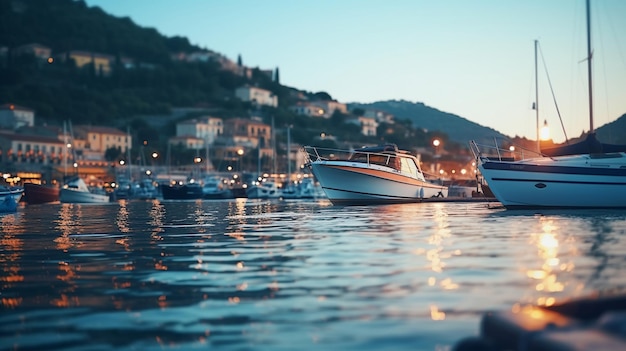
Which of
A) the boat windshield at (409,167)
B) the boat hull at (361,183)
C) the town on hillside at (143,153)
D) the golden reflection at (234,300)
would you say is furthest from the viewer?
the town on hillside at (143,153)

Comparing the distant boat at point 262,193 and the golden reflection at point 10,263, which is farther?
the distant boat at point 262,193

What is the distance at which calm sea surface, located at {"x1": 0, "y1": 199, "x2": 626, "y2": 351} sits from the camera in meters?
7.16

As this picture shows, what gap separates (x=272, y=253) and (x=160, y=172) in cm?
13442

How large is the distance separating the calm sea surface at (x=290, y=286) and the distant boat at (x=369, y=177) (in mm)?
20398

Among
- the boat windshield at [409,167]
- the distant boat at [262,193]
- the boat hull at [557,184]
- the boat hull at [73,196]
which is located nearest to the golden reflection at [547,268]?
the boat hull at [557,184]

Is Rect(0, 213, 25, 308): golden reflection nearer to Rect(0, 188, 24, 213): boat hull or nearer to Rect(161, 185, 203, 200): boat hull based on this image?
Rect(0, 188, 24, 213): boat hull

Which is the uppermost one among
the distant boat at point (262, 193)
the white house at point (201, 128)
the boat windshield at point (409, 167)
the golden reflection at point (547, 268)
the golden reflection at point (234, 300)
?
the white house at point (201, 128)

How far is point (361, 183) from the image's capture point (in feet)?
129

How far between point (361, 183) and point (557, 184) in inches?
486

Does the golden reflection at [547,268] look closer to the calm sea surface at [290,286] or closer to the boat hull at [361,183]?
the calm sea surface at [290,286]

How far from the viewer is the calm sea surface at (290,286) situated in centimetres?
716

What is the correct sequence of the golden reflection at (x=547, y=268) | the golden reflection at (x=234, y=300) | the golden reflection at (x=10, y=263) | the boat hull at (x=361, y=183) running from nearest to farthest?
the golden reflection at (x=234, y=300), the golden reflection at (x=547, y=268), the golden reflection at (x=10, y=263), the boat hull at (x=361, y=183)

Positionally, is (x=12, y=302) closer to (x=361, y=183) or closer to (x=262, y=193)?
(x=361, y=183)

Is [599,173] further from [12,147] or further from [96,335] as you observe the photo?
[12,147]
